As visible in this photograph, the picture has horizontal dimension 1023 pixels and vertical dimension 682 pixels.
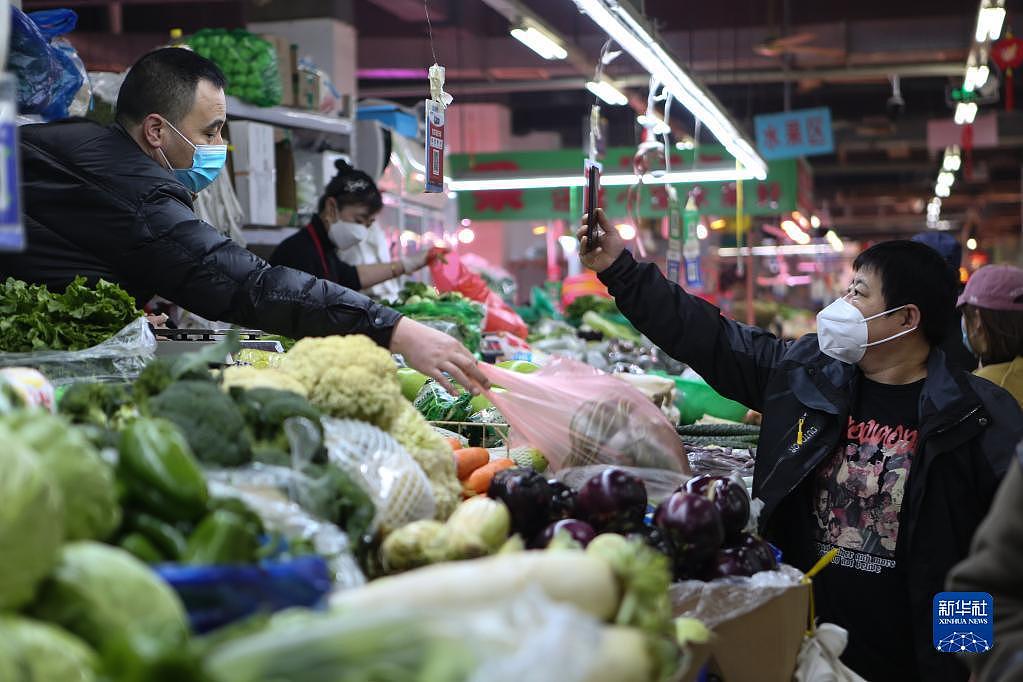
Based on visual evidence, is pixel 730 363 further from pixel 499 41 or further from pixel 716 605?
pixel 499 41

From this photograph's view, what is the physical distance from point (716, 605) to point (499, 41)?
13.2 metres

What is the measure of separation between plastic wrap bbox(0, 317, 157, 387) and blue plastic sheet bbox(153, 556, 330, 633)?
4.76 ft

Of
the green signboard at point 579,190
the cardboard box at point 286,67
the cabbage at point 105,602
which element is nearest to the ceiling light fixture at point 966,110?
the green signboard at point 579,190

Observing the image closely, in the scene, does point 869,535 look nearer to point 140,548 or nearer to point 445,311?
point 140,548

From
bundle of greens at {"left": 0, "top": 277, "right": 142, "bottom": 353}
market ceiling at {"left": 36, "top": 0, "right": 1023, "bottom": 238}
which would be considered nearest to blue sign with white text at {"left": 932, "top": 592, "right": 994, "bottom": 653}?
bundle of greens at {"left": 0, "top": 277, "right": 142, "bottom": 353}

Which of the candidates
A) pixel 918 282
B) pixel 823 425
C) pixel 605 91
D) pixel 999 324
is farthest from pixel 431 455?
pixel 605 91

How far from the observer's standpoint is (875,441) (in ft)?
11.8

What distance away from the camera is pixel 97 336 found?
3188mm

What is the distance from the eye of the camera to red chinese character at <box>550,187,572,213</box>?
1700cm

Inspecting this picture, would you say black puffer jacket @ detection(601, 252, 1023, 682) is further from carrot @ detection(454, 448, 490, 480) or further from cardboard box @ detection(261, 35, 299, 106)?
cardboard box @ detection(261, 35, 299, 106)

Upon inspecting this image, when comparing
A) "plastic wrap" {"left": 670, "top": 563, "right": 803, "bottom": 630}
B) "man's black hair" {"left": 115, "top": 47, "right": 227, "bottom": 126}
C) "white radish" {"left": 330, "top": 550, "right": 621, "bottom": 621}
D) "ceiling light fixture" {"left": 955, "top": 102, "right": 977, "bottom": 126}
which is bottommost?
"plastic wrap" {"left": 670, "top": 563, "right": 803, "bottom": 630}

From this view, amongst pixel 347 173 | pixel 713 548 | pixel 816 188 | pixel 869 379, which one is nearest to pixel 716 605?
pixel 713 548

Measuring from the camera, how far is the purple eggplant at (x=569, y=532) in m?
2.10

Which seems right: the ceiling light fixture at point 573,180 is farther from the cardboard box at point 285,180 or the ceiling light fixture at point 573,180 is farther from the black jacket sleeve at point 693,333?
the black jacket sleeve at point 693,333
